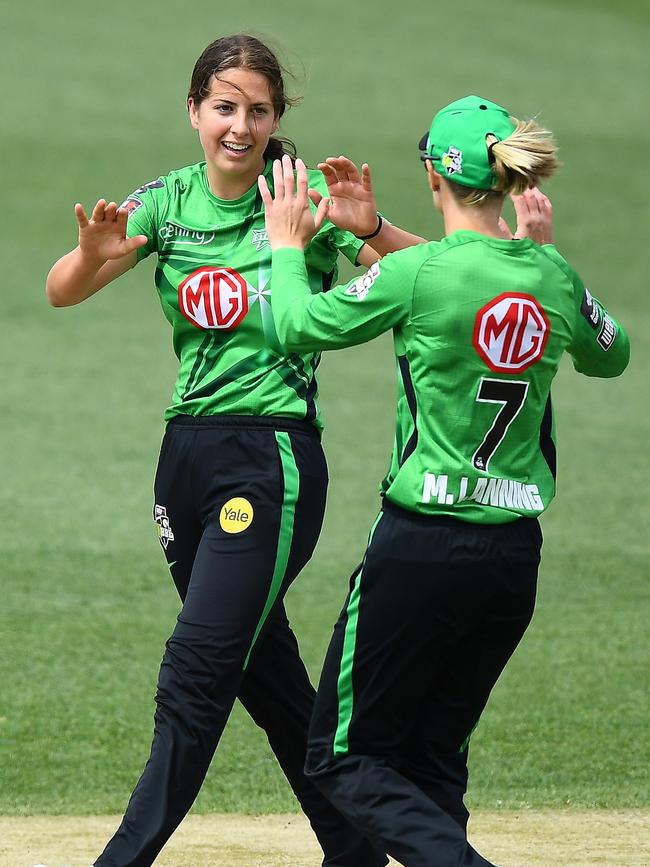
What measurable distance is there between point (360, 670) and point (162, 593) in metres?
5.03

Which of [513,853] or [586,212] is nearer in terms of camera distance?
[513,853]

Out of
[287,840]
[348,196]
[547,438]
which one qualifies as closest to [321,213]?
[348,196]

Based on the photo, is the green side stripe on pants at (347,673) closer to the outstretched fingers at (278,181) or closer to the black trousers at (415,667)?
the black trousers at (415,667)

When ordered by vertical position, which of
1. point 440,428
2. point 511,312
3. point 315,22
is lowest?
point 440,428

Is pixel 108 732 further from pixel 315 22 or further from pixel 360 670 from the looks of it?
pixel 315 22

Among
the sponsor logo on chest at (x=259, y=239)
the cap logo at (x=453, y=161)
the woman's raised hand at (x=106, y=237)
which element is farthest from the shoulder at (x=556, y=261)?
the woman's raised hand at (x=106, y=237)

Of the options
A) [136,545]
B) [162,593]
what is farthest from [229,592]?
[136,545]

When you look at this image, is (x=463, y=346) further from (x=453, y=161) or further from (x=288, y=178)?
(x=288, y=178)

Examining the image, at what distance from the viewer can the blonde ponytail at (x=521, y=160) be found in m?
3.59

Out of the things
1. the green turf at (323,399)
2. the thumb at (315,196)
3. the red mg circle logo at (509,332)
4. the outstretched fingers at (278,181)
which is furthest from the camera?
the green turf at (323,399)

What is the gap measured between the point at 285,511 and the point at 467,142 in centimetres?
125

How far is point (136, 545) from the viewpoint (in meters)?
9.58

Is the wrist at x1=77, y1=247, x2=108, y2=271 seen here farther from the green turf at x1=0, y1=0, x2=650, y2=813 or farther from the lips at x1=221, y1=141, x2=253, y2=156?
the green turf at x1=0, y1=0, x2=650, y2=813

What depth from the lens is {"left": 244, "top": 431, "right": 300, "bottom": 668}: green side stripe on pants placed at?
170 inches
